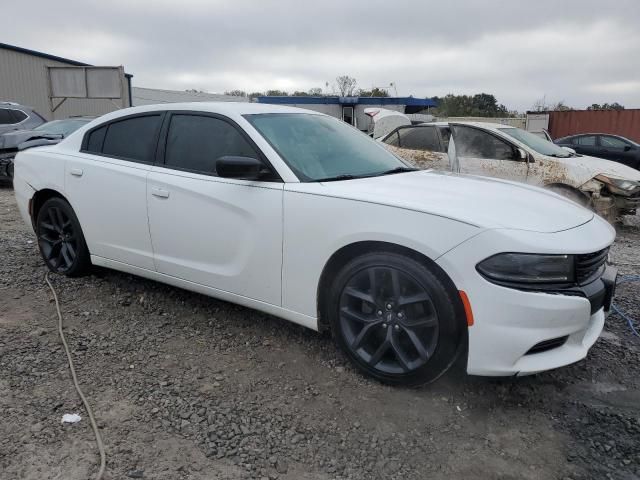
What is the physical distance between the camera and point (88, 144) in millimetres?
4254

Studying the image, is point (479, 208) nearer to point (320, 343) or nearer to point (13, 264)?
point (320, 343)

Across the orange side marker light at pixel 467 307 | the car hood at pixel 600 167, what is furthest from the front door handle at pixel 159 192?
the car hood at pixel 600 167

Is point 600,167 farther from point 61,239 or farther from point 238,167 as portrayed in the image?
point 61,239

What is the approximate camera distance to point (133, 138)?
13.0ft

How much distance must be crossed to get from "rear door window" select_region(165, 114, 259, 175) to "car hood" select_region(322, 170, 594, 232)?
A: 2.58ft

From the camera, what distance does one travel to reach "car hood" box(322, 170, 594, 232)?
100 inches

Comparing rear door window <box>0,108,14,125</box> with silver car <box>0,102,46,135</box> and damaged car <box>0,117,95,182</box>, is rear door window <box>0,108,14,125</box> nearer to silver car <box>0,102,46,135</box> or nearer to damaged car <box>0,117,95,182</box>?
silver car <box>0,102,46,135</box>

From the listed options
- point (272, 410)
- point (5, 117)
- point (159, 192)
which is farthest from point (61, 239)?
point (5, 117)

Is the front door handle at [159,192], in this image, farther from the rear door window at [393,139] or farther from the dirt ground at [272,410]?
the rear door window at [393,139]

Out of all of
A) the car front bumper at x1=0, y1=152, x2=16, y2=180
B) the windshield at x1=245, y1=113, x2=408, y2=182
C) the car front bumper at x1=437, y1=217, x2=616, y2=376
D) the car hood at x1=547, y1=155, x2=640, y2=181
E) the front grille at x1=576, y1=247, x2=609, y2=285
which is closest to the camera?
the car front bumper at x1=437, y1=217, x2=616, y2=376

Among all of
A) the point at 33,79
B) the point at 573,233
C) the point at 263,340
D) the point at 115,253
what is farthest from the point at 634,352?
the point at 33,79

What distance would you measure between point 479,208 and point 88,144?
3233 mm

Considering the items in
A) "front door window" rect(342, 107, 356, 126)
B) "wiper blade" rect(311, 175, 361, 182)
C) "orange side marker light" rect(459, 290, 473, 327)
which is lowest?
"orange side marker light" rect(459, 290, 473, 327)

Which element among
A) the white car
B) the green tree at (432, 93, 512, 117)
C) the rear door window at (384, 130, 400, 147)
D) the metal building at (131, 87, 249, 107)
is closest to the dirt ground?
the white car
